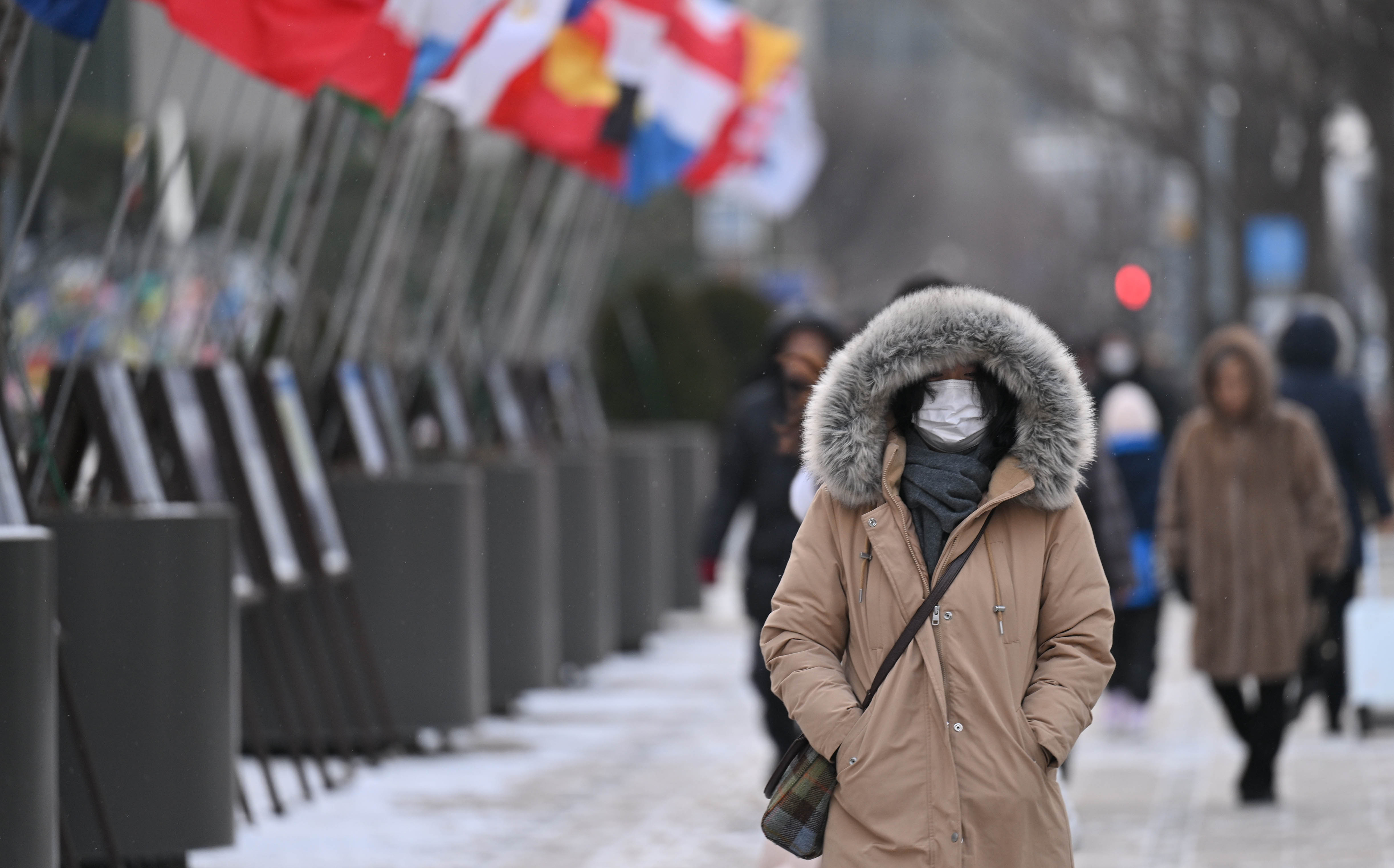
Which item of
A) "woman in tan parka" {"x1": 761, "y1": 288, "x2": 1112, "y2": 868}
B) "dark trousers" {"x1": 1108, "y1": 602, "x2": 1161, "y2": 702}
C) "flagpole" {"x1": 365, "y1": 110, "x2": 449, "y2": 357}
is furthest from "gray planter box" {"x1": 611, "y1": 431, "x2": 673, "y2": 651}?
"woman in tan parka" {"x1": 761, "y1": 288, "x2": 1112, "y2": 868}

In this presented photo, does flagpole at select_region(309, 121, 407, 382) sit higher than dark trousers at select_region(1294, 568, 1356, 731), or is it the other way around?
flagpole at select_region(309, 121, 407, 382)

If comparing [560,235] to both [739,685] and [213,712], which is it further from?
[213,712]

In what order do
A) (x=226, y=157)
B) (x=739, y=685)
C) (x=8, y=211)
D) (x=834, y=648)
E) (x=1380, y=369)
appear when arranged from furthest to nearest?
1. (x=1380, y=369)
2. (x=226, y=157)
3. (x=739, y=685)
4. (x=8, y=211)
5. (x=834, y=648)

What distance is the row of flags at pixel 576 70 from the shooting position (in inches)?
360

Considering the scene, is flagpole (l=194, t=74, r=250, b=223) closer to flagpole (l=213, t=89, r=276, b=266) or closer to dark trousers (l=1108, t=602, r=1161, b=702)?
flagpole (l=213, t=89, r=276, b=266)

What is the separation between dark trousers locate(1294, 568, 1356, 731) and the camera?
11.5 metres

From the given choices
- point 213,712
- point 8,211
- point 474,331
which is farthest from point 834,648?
point 474,331

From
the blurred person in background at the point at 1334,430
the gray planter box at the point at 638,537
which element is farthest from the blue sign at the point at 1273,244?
the blurred person in background at the point at 1334,430

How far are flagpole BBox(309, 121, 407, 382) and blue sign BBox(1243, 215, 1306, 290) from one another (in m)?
17.1

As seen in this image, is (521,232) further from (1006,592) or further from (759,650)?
(1006,592)

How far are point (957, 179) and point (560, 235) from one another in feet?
252

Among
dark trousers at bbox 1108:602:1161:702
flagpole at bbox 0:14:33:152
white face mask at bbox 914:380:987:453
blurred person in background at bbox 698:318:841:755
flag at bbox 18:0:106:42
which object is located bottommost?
dark trousers at bbox 1108:602:1161:702

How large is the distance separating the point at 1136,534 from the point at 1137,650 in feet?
2.27

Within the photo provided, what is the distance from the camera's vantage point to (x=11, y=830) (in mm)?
6465
